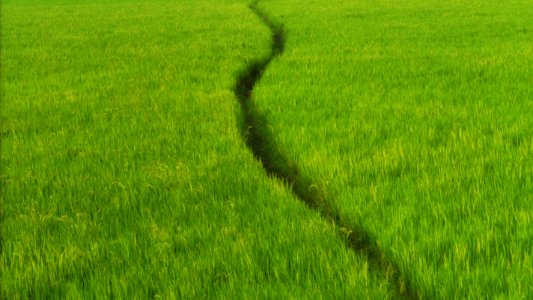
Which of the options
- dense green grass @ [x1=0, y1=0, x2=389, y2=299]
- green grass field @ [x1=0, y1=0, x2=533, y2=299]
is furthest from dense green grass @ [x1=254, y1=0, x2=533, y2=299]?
dense green grass @ [x1=0, y1=0, x2=389, y2=299]

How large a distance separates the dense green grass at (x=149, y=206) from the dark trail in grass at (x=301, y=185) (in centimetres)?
10

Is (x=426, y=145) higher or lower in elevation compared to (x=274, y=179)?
higher

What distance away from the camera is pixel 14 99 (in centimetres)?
546

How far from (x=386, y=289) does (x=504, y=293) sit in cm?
36

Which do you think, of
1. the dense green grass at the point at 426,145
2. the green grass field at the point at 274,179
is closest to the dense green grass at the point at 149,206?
the green grass field at the point at 274,179

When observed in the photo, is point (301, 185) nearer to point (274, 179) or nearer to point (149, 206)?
point (274, 179)

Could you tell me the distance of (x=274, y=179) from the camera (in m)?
3.07

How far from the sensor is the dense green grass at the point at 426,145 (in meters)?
2.06

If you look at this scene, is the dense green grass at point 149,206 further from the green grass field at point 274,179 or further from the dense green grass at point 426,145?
the dense green grass at point 426,145

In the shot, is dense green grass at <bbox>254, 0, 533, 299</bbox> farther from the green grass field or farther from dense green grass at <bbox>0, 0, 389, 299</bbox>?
dense green grass at <bbox>0, 0, 389, 299</bbox>

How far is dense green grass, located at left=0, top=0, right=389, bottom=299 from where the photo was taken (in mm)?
2012

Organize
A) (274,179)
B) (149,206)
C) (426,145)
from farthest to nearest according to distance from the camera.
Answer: (426,145)
(274,179)
(149,206)

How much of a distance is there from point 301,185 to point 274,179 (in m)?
0.22

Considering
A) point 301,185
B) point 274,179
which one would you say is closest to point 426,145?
point 301,185
